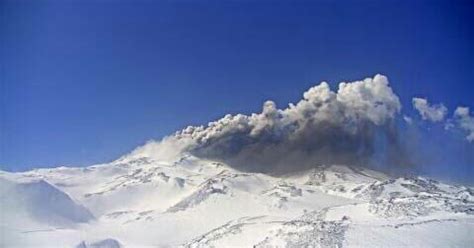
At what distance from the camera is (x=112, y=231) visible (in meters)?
91.3

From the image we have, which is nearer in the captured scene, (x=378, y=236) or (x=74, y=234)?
(x=378, y=236)

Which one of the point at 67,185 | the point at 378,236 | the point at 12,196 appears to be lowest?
the point at 378,236

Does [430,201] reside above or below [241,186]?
below

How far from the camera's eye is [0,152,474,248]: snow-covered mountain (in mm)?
44844

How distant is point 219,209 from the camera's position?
10119cm

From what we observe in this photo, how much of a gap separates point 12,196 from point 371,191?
187ft

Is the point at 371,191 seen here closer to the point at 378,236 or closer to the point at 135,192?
the point at 135,192

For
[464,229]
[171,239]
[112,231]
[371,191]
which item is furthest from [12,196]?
[464,229]

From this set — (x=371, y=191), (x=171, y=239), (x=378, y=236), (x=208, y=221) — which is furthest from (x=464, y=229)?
(x=371, y=191)

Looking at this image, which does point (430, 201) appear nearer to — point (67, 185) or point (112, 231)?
point (112, 231)

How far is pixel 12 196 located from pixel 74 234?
52.1 feet

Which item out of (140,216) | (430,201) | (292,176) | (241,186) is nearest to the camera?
(430,201)

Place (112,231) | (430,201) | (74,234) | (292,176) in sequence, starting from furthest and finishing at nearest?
(292,176) → (112,231) → (74,234) → (430,201)

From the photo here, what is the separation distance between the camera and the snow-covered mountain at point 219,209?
1766 inches
